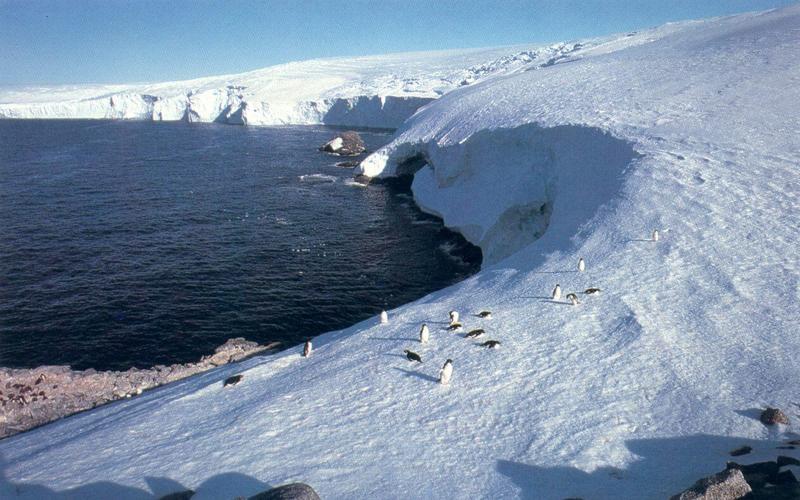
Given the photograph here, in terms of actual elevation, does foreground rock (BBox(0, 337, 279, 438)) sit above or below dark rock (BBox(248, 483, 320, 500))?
below

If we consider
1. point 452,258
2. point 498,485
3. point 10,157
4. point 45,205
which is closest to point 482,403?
point 498,485

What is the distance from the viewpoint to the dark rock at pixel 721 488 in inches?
284

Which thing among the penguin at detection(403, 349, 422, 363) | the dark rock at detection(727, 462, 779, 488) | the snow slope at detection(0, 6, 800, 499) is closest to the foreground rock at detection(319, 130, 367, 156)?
the snow slope at detection(0, 6, 800, 499)

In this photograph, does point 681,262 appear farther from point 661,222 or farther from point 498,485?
point 498,485

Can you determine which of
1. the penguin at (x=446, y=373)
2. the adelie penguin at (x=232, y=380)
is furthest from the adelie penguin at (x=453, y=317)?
the adelie penguin at (x=232, y=380)

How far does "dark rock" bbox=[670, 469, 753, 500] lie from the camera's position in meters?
7.20

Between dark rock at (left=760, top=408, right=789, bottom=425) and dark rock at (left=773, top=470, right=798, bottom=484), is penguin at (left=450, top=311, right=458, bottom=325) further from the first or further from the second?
dark rock at (left=773, top=470, right=798, bottom=484)

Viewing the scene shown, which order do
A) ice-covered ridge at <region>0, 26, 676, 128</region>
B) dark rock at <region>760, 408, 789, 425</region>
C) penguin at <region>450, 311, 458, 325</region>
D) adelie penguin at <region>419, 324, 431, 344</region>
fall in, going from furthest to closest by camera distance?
ice-covered ridge at <region>0, 26, 676, 128</region> < penguin at <region>450, 311, 458, 325</region> < adelie penguin at <region>419, 324, 431, 344</region> < dark rock at <region>760, 408, 789, 425</region>

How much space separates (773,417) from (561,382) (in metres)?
4.08

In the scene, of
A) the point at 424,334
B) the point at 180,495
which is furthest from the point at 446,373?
the point at 180,495

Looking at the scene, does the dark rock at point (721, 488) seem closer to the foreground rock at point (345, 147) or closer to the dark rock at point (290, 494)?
the dark rock at point (290, 494)

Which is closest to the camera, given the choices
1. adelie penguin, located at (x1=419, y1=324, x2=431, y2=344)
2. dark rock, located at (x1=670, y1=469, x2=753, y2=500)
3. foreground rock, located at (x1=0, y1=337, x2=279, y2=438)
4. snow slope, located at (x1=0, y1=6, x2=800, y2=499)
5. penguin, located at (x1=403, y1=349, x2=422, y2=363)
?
dark rock, located at (x1=670, y1=469, x2=753, y2=500)

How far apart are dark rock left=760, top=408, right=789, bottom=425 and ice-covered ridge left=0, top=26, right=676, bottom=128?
296ft

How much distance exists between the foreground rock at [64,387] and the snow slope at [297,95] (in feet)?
273
